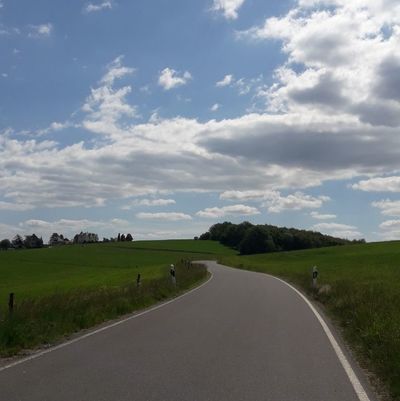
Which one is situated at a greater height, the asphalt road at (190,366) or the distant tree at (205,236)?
the distant tree at (205,236)

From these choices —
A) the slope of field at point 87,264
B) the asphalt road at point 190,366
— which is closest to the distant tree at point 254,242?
the slope of field at point 87,264

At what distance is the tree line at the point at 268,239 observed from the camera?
139 metres

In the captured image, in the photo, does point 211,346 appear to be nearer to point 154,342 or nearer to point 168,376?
point 154,342

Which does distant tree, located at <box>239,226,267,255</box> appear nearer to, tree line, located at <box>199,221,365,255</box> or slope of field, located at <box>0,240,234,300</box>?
tree line, located at <box>199,221,365,255</box>

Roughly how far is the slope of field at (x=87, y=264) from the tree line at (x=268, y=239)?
5.58 m

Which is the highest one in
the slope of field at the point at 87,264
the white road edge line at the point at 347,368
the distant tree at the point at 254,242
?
the distant tree at the point at 254,242

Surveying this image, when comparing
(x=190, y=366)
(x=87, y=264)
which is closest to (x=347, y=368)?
(x=190, y=366)

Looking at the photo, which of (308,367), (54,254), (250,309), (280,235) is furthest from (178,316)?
(280,235)

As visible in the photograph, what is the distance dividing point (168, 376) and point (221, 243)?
156 meters

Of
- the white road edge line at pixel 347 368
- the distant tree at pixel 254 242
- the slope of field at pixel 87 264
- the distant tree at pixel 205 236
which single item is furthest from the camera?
the distant tree at pixel 205 236

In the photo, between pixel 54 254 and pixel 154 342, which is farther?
pixel 54 254

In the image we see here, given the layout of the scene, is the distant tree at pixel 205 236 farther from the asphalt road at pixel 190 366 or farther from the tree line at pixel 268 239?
the asphalt road at pixel 190 366

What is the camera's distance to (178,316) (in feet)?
52.6

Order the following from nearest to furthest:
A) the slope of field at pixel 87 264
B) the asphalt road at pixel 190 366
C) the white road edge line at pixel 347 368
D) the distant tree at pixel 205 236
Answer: the asphalt road at pixel 190 366
the white road edge line at pixel 347 368
the slope of field at pixel 87 264
the distant tree at pixel 205 236
